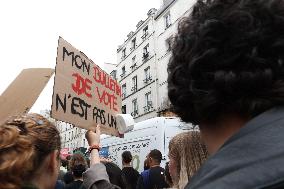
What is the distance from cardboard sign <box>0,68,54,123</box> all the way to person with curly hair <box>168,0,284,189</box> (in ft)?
6.92

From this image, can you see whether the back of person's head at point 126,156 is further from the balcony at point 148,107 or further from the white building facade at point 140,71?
the balcony at point 148,107

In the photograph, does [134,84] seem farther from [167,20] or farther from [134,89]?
[167,20]

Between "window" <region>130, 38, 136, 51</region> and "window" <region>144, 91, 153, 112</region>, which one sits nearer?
"window" <region>144, 91, 153, 112</region>

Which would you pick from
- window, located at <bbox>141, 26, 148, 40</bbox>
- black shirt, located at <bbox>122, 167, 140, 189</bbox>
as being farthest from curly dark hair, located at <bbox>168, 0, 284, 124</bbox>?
window, located at <bbox>141, 26, 148, 40</bbox>

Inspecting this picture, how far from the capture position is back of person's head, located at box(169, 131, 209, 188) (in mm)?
2258

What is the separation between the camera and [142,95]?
98.2 feet

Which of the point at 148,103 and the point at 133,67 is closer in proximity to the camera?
the point at 148,103

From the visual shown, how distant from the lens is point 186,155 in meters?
2.30

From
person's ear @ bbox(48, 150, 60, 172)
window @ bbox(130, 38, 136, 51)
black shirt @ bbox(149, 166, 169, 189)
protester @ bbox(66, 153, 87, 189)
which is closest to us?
person's ear @ bbox(48, 150, 60, 172)

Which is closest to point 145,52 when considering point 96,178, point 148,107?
point 148,107

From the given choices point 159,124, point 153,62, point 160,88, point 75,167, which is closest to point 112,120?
point 75,167

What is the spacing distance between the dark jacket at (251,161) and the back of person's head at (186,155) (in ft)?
4.87

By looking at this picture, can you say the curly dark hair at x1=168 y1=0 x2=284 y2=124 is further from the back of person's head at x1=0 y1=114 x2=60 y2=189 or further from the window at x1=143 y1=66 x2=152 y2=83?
the window at x1=143 y1=66 x2=152 y2=83

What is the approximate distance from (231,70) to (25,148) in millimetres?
1094
